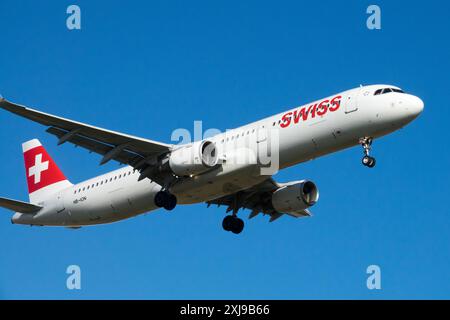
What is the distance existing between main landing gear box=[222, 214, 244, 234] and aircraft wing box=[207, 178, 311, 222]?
1.41ft

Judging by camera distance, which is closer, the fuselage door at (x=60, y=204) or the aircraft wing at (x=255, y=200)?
the aircraft wing at (x=255, y=200)

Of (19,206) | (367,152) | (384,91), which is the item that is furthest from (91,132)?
(384,91)

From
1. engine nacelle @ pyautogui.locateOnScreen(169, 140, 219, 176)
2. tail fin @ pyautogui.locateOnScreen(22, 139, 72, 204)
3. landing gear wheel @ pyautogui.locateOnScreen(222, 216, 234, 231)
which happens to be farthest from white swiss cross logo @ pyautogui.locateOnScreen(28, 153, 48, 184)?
engine nacelle @ pyautogui.locateOnScreen(169, 140, 219, 176)

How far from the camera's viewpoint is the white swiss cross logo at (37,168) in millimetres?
51000

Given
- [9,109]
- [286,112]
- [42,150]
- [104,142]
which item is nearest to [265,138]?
[286,112]

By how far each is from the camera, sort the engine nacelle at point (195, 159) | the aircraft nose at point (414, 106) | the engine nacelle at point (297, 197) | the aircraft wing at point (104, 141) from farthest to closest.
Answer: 1. the engine nacelle at point (297, 197)
2. the engine nacelle at point (195, 159)
3. the aircraft wing at point (104, 141)
4. the aircraft nose at point (414, 106)

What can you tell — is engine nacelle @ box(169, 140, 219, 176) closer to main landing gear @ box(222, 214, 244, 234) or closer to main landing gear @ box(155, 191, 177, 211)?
main landing gear @ box(155, 191, 177, 211)

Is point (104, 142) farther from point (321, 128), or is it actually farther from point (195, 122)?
point (321, 128)

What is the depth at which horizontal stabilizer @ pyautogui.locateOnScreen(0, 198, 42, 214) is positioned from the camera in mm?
46106

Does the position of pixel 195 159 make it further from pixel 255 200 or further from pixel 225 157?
pixel 255 200

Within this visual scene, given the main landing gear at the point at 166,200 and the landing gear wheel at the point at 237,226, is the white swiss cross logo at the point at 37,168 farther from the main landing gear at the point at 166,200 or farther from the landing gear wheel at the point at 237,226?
the landing gear wheel at the point at 237,226

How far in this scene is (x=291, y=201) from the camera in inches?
1793

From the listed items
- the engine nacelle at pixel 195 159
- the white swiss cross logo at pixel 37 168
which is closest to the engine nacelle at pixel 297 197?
the engine nacelle at pixel 195 159

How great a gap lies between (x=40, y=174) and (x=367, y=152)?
20.7m
